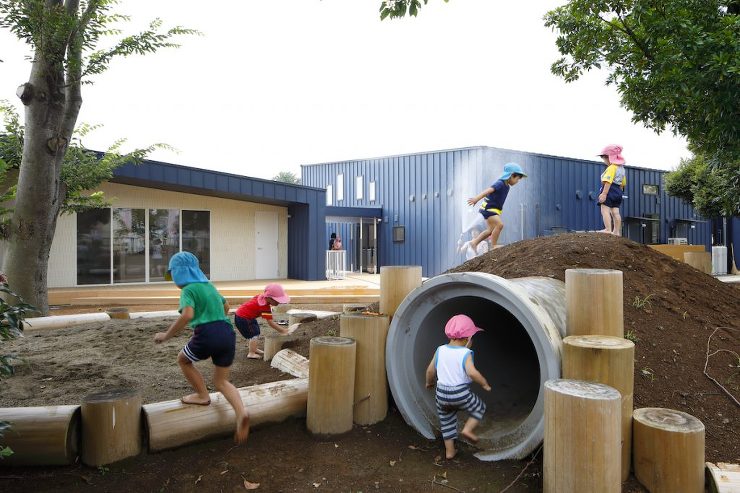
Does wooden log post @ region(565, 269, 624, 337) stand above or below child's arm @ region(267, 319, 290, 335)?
above

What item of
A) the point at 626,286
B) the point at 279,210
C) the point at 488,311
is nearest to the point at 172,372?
the point at 488,311

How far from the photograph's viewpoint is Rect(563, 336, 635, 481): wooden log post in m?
3.34

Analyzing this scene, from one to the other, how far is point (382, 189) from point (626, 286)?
17522 mm

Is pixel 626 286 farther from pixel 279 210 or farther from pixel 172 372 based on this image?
pixel 279 210

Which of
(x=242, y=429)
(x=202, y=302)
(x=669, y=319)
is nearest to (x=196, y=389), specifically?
(x=242, y=429)

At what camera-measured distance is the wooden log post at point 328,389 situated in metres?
4.14

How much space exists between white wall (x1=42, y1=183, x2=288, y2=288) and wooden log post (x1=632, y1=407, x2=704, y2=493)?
14.8m

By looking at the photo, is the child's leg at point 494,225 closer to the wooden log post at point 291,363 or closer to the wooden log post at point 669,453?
the wooden log post at point 291,363

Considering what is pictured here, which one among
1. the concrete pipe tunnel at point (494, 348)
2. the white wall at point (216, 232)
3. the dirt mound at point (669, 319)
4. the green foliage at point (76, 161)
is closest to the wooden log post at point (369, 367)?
the concrete pipe tunnel at point (494, 348)

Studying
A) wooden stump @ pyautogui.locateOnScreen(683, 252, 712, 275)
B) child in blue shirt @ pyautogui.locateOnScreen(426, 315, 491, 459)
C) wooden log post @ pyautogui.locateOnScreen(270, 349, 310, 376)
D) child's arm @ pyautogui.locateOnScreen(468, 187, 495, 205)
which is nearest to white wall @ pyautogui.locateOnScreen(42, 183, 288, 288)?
child's arm @ pyautogui.locateOnScreen(468, 187, 495, 205)

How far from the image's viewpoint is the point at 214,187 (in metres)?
15.3

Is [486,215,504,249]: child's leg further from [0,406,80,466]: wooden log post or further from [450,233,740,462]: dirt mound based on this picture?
[0,406,80,466]: wooden log post

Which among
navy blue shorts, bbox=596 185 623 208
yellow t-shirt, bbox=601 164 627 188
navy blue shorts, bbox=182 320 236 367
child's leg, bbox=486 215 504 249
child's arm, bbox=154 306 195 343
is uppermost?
yellow t-shirt, bbox=601 164 627 188

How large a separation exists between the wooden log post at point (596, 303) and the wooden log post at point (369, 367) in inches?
59.1
